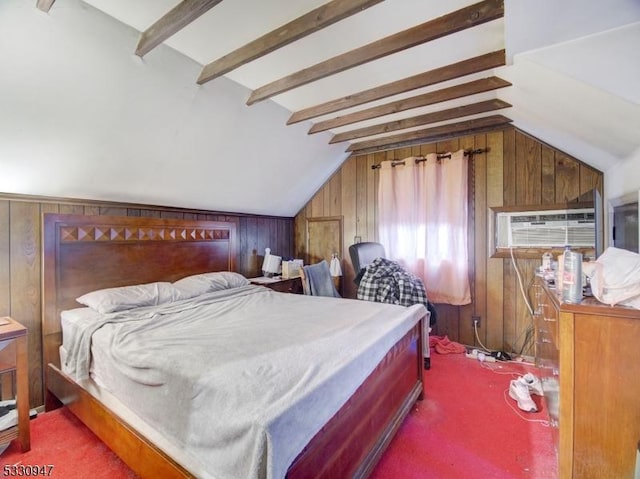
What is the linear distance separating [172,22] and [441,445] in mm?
2854

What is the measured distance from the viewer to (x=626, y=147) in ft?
6.44

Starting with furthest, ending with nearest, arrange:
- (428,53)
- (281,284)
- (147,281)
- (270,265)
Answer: (270,265) → (281,284) → (147,281) → (428,53)

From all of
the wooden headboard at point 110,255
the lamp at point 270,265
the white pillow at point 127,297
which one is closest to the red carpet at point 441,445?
the wooden headboard at point 110,255

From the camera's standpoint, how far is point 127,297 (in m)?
2.33

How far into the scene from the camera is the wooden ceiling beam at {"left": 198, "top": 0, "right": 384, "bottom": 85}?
4.88 feet

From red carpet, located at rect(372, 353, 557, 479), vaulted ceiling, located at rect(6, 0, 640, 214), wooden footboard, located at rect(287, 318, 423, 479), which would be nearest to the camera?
wooden footboard, located at rect(287, 318, 423, 479)

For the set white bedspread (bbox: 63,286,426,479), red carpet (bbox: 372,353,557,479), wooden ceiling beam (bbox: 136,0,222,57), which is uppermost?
wooden ceiling beam (bbox: 136,0,222,57)

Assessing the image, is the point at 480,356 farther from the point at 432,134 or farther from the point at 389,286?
the point at 432,134

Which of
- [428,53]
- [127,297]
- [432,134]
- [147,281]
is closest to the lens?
[428,53]

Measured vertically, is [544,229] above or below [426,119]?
below

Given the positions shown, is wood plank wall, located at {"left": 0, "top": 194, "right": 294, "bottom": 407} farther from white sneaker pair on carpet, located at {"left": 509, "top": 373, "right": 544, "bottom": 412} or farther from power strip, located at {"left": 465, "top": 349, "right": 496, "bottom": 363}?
power strip, located at {"left": 465, "top": 349, "right": 496, "bottom": 363}

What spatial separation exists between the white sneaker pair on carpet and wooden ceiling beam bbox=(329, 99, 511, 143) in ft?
7.75

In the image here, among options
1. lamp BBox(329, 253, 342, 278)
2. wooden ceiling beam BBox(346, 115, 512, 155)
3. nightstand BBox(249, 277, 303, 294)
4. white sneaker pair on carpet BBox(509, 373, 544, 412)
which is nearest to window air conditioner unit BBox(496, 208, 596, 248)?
wooden ceiling beam BBox(346, 115, 512, 155)

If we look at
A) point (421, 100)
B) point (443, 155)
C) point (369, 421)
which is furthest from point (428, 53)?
point (369, 421)
